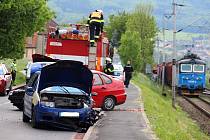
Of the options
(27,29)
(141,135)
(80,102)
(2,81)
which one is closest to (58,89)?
(80,102)

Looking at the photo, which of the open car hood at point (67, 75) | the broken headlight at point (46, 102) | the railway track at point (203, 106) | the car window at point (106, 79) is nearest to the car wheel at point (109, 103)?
the car window at point (106, 79)

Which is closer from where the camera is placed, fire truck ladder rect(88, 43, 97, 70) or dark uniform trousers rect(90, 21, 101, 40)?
dark uniform trousers rect(90, 21, 101, 40)

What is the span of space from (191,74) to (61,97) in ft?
130

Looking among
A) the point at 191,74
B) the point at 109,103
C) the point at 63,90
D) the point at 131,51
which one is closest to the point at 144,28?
the point at 131,51

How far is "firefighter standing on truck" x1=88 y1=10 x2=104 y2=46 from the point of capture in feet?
79.6

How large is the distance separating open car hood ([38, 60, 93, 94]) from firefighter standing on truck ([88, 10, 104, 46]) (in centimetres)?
690

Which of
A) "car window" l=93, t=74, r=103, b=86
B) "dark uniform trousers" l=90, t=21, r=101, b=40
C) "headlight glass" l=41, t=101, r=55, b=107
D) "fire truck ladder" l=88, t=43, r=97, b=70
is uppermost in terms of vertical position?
"dark uniform trousers" l=90, t=21, r=101, b=40

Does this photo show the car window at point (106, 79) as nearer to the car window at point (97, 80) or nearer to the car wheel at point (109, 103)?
the car window at point (97, 80)

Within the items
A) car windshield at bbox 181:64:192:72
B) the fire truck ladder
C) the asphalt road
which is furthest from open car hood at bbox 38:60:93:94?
car windshield at bbox 181:64:192:72

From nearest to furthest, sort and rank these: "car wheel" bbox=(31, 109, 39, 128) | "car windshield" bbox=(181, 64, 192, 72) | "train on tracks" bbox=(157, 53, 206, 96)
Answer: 1. "car wheel" bbox=(31, 109, 39, 128)
2. "train on tracks" bbox=(157, 53, 206, 96)
3. "car windshield" bbox=(181, 64, 192, 72)

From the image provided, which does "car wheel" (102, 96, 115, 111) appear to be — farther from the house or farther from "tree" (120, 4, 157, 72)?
"tree" (120, 4, 157, 72)

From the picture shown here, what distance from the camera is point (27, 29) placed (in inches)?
1817

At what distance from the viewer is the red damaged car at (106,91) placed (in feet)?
74.5

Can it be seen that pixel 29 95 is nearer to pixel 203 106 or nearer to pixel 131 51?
pixel 203 106
